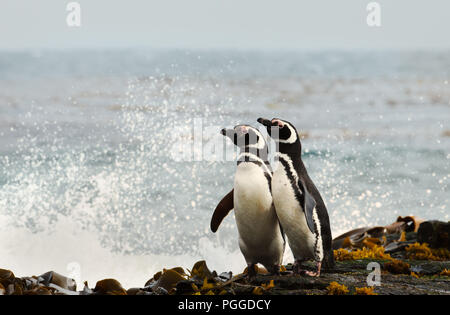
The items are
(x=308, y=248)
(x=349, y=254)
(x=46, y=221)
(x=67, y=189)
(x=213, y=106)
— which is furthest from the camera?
(x=213, y=106)

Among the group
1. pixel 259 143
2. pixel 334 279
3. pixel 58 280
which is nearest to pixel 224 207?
pixel 259 143

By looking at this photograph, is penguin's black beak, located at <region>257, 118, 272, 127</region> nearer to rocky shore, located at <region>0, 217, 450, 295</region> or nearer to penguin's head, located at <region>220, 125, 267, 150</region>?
penguin's head, located at <region>220, 125, 267, 150</region>

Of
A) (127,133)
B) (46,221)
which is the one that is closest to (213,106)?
(127,133)

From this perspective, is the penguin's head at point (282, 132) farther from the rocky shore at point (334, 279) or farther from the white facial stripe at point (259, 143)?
the rocky shore at point (334, 279)

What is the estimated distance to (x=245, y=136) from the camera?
3338 millimetres

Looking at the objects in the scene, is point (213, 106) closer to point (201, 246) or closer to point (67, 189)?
point (67, 189)

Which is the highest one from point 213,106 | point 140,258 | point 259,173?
point 213,106

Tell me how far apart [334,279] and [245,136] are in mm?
883

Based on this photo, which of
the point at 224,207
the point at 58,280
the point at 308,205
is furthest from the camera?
the point at 224,207

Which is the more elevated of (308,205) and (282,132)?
(282,132)

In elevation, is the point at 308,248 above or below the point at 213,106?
below

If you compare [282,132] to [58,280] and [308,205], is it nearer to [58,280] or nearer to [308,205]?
[308,205]
